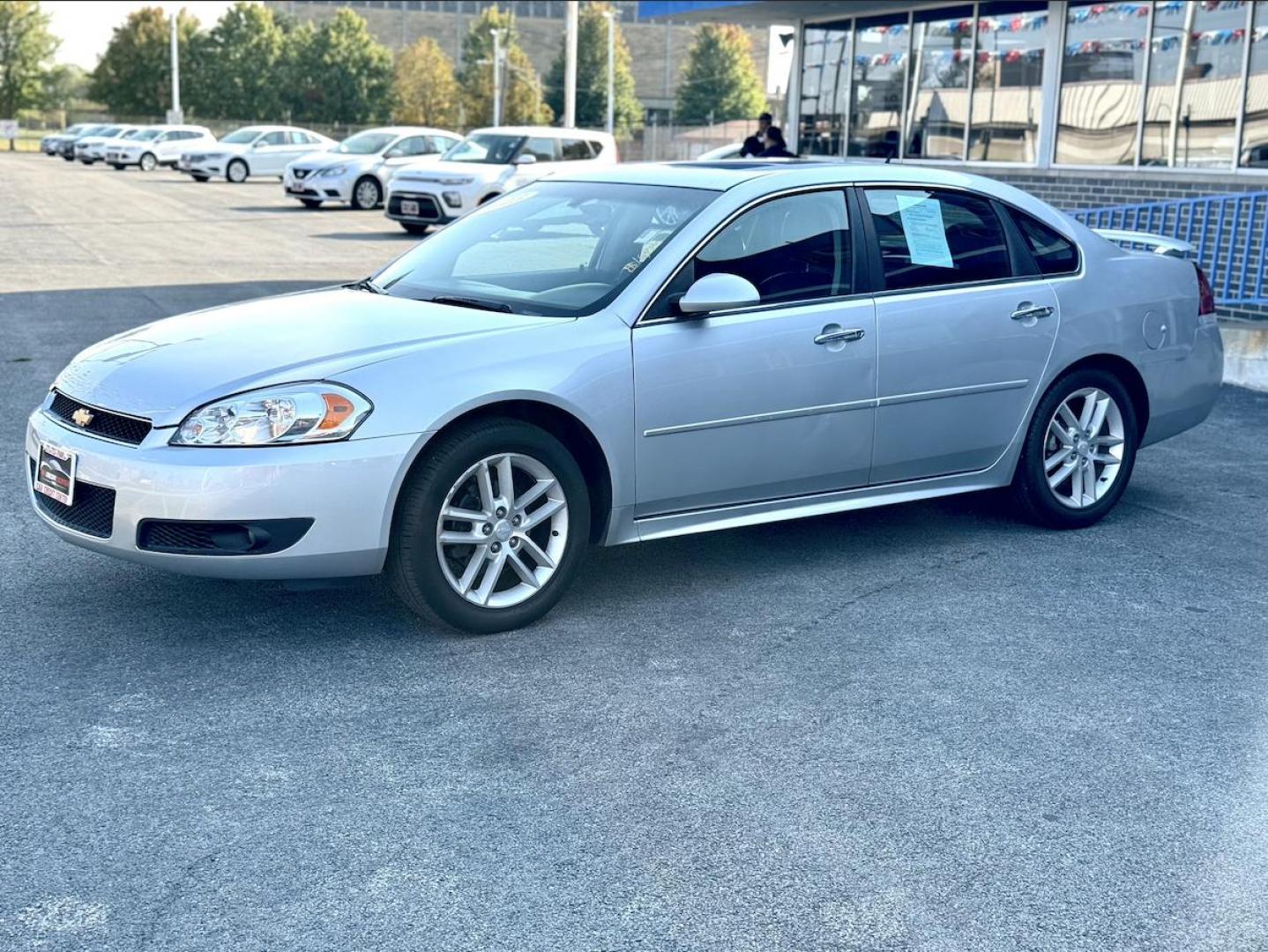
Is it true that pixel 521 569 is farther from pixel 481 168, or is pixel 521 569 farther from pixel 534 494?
pixel 481 168

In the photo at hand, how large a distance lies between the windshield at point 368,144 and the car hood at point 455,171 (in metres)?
6.75

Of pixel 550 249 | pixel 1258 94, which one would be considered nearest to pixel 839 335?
pixel 550 249

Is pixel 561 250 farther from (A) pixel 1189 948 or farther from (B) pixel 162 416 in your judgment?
(A) pixel 1189 948

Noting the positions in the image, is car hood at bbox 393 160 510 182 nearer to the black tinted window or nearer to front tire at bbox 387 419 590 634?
the black tinted window

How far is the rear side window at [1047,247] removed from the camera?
22.5 feet

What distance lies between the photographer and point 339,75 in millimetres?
93312

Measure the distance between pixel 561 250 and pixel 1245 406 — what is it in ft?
21.1

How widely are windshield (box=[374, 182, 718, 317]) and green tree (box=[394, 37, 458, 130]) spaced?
288 ft

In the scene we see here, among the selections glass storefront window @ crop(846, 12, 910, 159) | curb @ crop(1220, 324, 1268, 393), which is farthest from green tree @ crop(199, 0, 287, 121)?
curb @ crop(1220, 324, 1268, 393)

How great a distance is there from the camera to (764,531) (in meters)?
6.91

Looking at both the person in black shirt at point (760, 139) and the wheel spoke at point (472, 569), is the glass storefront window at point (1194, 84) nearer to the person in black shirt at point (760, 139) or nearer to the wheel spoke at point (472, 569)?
the person in black shirt at point (760, 139)

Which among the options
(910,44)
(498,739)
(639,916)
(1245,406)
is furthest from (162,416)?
(910,44)

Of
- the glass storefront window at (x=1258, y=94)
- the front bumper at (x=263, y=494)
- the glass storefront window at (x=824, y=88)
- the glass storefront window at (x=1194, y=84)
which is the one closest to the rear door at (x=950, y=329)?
the front bumper at (x=263, y=494)

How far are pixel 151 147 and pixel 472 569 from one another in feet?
170
